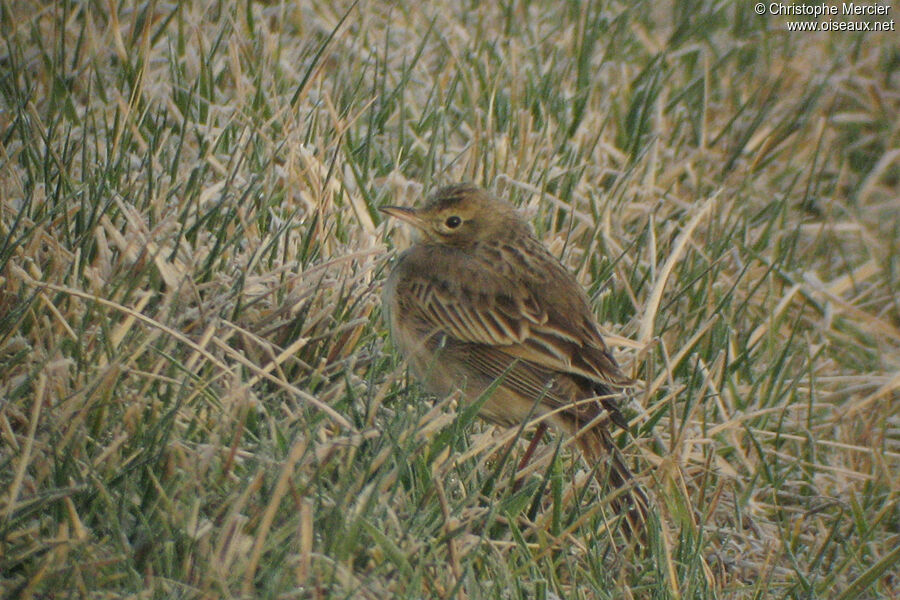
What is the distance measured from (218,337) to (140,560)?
1.11 m

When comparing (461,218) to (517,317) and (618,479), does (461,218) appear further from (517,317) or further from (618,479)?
(618,479)

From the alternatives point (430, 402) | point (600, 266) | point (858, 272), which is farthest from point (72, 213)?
point (858, 272)

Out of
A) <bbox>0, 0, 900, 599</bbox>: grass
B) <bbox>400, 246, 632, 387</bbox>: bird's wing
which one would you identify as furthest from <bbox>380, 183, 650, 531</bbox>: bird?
<bbox>0, 0, 900, 599</bbox>: grass

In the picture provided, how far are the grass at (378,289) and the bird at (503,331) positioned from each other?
0.16 m

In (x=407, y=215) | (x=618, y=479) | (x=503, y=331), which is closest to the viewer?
(x=618, y=479)

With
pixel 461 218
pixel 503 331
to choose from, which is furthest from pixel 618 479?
pixel 461 218

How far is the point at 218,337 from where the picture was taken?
403 centimetres

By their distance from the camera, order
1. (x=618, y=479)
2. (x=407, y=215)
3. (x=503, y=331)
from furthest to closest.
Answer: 1. (x=407, y=215)
2. (x=503, y=331)
3. (x=618, y=479)

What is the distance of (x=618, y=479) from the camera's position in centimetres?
396

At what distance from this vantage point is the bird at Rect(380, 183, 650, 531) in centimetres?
408

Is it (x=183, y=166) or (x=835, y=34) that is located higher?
(x=835, y=34)

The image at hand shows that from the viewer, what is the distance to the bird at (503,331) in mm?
4082

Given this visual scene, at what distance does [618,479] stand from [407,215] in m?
1.38

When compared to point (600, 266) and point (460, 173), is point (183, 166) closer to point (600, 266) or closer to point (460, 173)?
point (460, 173)
